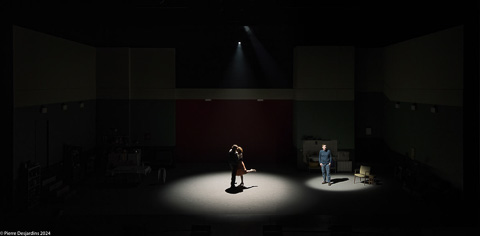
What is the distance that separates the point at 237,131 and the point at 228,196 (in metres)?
6.16

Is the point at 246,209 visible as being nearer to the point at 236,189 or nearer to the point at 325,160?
the point at 236,189

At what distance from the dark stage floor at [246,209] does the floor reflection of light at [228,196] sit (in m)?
0.03

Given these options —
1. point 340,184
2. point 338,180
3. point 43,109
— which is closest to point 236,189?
point 340,184

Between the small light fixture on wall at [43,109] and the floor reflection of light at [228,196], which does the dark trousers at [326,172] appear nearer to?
the floor reflection of light at [228,196]

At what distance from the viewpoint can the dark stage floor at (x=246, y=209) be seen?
10008 mm

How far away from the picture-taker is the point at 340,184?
1500 centimetres

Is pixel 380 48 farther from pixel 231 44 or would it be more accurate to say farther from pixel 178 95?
pixel 178 95

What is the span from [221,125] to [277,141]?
2.59m

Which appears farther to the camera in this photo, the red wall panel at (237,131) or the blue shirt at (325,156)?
the red wall panel at (237,131)

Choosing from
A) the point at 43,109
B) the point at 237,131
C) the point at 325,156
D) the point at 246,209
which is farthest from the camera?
the point at 237,131

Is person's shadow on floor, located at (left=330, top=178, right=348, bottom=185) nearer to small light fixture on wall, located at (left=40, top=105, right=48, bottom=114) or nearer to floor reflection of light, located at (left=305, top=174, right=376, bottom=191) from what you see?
floor reflection of light, located at (left=305, top=174, right=376, bottom=191)

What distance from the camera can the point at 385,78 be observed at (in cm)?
1820

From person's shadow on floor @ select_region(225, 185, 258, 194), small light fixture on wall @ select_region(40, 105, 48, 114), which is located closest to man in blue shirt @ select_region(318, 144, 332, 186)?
person's shadow on floor @ select_region(225, 185, 258, 194)

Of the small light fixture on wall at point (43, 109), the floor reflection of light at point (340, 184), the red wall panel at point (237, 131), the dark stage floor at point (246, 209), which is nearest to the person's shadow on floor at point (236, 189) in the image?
the dark stage floor at point (246, 209)
